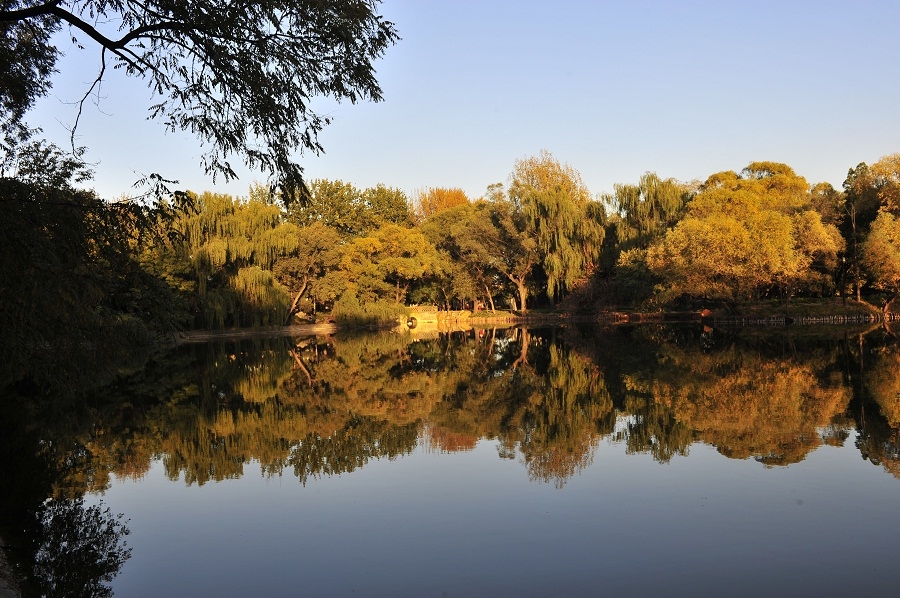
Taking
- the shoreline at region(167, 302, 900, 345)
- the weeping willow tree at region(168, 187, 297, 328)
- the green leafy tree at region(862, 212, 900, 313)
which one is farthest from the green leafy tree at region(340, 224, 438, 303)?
the green leafy tree at region(862, 212, 900, 313)

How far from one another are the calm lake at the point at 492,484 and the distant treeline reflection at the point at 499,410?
7cm

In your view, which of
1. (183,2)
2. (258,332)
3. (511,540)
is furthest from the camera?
(258,332)

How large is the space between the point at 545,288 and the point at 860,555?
47146 mm

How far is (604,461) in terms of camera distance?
32.8 ft

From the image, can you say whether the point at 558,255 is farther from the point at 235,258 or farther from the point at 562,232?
the point at 235,258

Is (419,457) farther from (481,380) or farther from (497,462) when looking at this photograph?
(481,380)

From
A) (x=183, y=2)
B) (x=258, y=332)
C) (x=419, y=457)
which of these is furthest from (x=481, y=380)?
(x=258, y=332)

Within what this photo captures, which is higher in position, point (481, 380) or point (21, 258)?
point (21, 258)

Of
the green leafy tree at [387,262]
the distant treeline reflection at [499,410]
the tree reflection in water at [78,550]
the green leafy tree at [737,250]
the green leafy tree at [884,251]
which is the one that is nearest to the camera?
the tree reflection in water at [78,550]

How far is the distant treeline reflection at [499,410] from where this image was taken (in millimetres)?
10609

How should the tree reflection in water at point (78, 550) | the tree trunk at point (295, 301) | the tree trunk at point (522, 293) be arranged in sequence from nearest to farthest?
1. the tree reflection in water at point (78, 550)
2. the tree trunk at point (295, 301)
3. the tree trunk at point (522, 293)

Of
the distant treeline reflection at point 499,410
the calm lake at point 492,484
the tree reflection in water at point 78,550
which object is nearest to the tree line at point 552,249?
the distant treeline reflection at point 499,410

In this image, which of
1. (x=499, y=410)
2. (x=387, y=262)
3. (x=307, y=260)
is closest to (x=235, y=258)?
(x=307, y=260)

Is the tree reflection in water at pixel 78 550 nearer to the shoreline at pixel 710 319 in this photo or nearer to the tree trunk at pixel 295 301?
the shoreline at pixel 710 319
